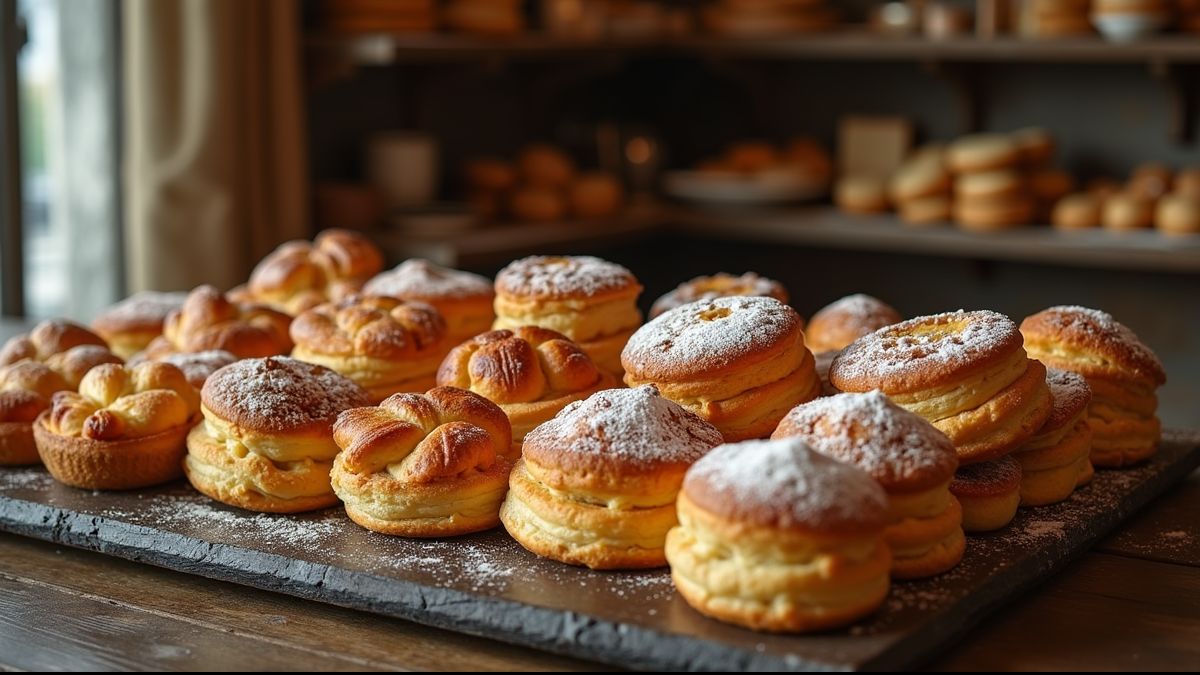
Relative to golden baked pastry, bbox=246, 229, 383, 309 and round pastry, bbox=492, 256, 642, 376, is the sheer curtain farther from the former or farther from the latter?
round pastry, bbox=492, 256, 642, 376

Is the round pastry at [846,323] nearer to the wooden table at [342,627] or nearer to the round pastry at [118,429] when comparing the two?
the wooden table at [342,627]

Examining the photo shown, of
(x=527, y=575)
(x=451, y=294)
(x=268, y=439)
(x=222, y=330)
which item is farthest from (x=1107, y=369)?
(x=222, y=330)

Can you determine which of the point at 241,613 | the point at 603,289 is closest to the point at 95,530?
the point at 241,613

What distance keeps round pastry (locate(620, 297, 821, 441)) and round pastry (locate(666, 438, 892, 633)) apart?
29cm

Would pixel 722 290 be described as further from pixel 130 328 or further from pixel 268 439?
pixel 130 328

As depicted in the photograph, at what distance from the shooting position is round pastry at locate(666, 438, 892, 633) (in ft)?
4.28

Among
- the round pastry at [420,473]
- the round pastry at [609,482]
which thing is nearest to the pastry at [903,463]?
the round pastry at [609,482]

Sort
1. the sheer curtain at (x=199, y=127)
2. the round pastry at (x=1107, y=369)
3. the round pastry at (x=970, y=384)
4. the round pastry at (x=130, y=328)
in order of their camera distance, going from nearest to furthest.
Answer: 1. the round pastry at (x=970, y=384)
2. the round pastry at (x=1107, y=369)
3. the round pastry at (x=130, y=328)
4. the sheer curtain at (x=199, y=127)

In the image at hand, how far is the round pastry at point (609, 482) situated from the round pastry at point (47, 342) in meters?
0.94

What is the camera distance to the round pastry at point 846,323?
6.95 ft

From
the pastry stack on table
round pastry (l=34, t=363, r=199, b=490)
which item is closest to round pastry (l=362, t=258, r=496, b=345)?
the pastry stack on table

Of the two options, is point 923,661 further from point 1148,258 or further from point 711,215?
point 711,215

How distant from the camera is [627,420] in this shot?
60.6 inches

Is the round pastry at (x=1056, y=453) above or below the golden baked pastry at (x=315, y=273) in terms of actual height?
below
